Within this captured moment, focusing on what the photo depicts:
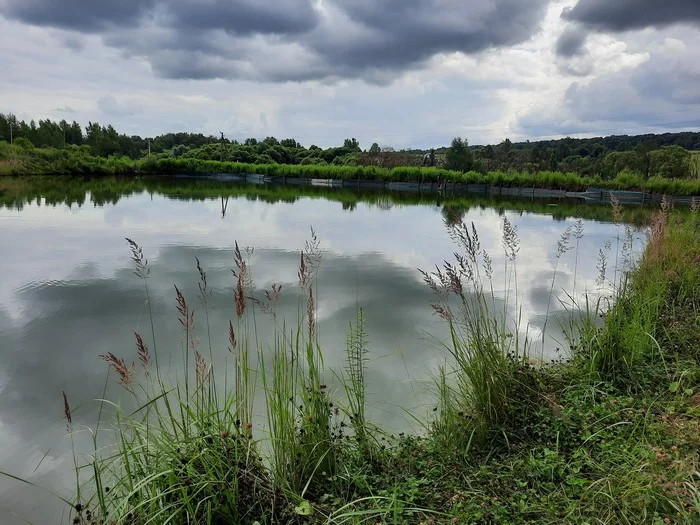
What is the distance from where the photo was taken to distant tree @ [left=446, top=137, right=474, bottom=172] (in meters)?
27.1

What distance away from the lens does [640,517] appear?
1.68m

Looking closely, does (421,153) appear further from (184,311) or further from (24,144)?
(184,311)

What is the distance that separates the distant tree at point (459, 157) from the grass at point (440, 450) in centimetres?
2494

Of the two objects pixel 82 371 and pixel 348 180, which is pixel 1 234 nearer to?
pixel 82 371

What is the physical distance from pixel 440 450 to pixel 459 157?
2629 centimetres

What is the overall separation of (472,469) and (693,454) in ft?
2.93

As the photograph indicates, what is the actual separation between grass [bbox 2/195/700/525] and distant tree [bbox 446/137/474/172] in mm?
24937

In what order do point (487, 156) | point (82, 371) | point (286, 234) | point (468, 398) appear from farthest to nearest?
point (487, 156)
point (286, 234)
point (82, 371)
point (468, 398)

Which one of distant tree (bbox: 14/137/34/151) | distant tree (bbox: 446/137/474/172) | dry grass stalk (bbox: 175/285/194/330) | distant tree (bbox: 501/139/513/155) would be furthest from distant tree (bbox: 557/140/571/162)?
dry grass stalk (bbox: 175/285/194/330)

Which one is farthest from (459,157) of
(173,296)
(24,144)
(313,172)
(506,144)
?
(24,144)

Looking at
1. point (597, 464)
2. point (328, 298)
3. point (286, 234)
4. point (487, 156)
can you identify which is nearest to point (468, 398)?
point (597, 464)

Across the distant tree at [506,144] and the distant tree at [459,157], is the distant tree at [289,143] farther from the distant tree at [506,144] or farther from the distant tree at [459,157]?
the distant tree at [459,157]

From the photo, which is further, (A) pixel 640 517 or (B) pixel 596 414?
(B) pixel 596 414

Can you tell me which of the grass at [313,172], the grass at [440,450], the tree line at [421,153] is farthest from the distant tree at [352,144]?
the grass at [440,450]
